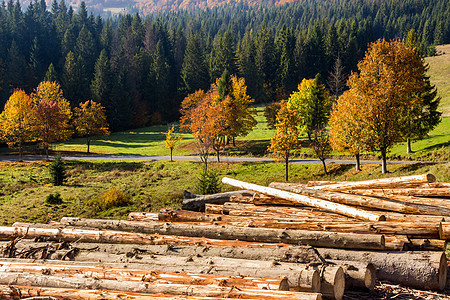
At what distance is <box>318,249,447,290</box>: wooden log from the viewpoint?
6617mm

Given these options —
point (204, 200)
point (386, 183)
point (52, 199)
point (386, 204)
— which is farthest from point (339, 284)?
point (52, 199)

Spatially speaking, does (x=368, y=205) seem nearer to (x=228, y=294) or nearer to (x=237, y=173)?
(x=228, y=294)

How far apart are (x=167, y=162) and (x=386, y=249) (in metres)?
38.2

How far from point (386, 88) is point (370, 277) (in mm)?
22718

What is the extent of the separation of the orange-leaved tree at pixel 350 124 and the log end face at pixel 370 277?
2238cm

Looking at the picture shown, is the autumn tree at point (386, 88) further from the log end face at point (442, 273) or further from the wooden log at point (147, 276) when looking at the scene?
the wooden log at point (147, 276)

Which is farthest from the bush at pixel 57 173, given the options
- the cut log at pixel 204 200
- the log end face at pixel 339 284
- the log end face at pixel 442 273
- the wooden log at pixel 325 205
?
the log end face at pixel 442 273

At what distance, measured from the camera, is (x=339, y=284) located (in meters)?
5.89

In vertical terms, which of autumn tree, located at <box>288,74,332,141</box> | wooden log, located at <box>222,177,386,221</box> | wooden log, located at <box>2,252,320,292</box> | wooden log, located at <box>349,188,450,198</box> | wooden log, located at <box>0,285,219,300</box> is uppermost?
autumn tree, located at <box>288,74,332,141</box>

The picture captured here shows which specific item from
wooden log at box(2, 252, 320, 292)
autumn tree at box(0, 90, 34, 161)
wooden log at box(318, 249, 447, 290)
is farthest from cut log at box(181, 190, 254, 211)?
autumn tree at box(0, 90, 34, 161)

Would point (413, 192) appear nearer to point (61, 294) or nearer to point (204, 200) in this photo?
point (204, 200)

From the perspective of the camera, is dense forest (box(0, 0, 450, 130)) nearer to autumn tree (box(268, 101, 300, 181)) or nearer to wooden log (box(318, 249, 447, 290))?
autumn tree (box(268, 101, 300, 181))

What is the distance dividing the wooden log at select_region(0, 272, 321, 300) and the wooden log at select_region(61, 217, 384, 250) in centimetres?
250

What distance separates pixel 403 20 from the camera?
539 feet
